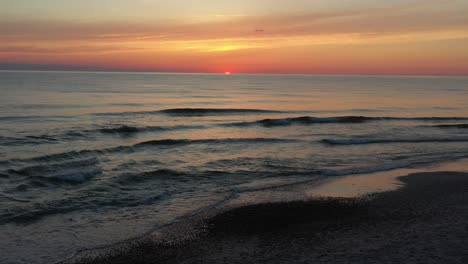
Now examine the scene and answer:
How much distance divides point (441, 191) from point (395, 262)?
698cm

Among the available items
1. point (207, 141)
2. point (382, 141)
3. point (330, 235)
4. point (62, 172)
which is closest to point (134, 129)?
point (207, 141)

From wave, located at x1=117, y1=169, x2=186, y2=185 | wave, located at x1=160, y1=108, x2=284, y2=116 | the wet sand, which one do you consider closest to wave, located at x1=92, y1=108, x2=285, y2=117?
wave, located at x1=160, y1=108, x2=284, y2=116

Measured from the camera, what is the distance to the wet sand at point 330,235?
8094 mm

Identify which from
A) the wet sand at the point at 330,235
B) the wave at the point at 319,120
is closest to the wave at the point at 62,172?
the wet sand at the point at 330,235

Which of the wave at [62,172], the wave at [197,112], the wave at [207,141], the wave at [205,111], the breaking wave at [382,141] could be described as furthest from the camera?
the wave at [205,111]

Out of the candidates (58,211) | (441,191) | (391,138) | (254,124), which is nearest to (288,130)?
(254,124)

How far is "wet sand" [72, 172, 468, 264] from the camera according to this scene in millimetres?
8094

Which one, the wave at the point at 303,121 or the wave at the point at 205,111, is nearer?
the wave at the point at 303,121

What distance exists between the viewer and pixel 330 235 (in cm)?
941

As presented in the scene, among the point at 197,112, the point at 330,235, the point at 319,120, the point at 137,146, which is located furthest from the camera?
the point at 197,112

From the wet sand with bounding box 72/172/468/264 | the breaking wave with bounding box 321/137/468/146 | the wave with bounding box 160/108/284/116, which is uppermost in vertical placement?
the wave with bounding box 160/108/284/116

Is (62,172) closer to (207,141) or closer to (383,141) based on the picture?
(207,141)

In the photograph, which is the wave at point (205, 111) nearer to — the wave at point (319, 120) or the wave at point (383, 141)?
the wave at point (319, 120)

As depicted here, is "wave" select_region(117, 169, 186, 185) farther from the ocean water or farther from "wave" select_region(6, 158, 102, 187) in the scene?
"wave" select_region(6, 158, 102, 187)
